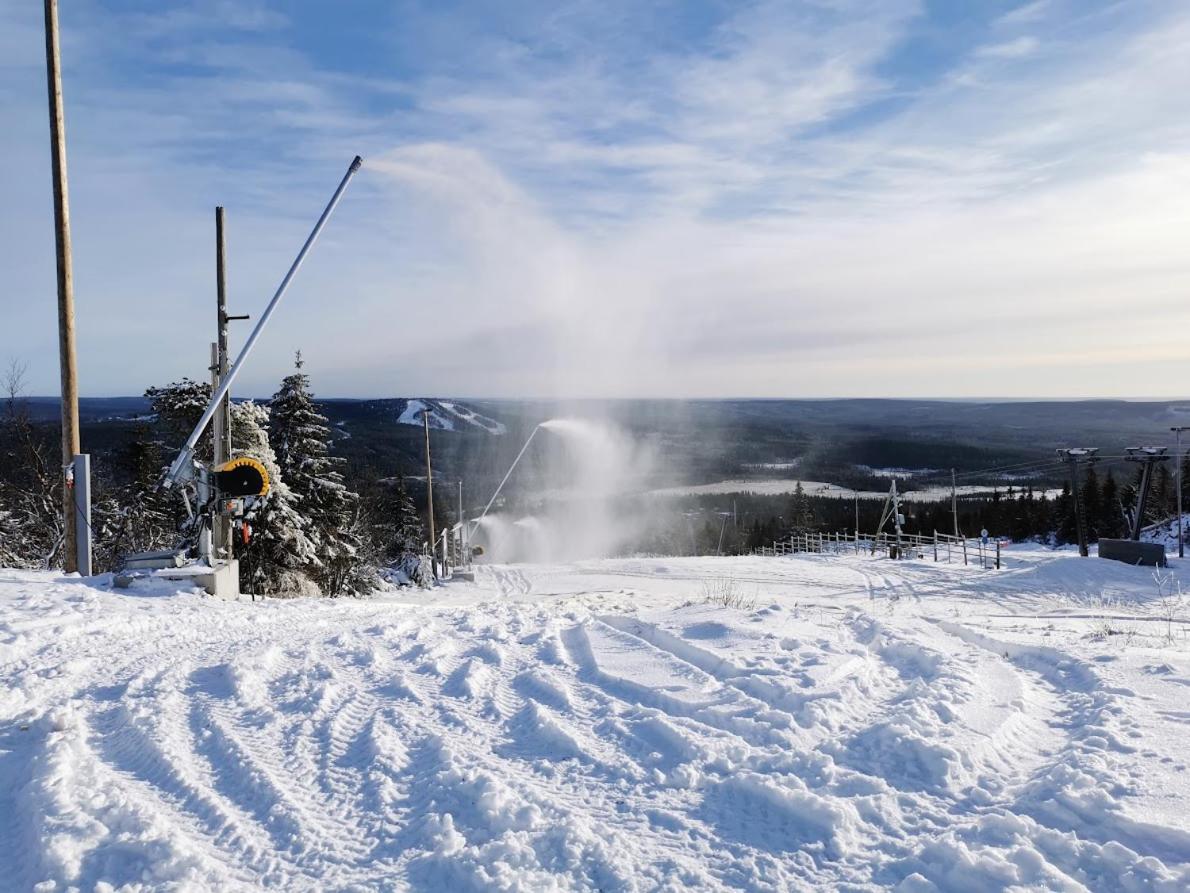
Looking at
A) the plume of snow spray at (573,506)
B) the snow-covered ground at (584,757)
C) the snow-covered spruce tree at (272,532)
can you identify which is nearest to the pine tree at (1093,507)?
the plume of snow spray at (573,506)

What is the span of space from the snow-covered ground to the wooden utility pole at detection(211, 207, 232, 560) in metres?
4.93

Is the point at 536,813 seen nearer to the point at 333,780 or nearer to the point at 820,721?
the point at 333,780

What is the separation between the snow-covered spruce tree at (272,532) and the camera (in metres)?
24.3

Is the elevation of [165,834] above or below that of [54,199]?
below

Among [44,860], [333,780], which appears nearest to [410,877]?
[333,780]

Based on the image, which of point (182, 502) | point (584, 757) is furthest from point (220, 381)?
point (182, 502)

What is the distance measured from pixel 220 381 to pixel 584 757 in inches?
396

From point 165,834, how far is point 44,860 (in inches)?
18.5

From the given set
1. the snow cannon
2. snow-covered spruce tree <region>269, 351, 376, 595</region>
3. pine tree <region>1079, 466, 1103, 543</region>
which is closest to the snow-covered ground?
the snow cannon

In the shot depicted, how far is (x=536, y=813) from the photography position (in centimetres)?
403

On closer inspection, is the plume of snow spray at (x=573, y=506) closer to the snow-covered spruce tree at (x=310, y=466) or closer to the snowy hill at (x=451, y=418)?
the snow-covered spruce tree at (x=310, y=466)

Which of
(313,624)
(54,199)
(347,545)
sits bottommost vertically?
(347,545)

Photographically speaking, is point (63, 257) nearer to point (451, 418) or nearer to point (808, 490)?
point (451, 418)

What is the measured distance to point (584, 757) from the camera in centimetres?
483
